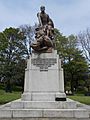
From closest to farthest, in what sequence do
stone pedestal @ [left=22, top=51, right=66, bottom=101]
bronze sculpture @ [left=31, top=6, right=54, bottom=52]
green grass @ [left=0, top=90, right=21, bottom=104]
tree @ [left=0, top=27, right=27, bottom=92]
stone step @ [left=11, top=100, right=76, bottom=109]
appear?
stone step @ [left=11, top=100, right=76, bottom=109]
stone pedestal @ [left=22, top=51, right=66, bottom=101]
bronze sculpture @ [left=31, top=6, right=54, bottom=52]
green grass @ [left=0, top=90, right=21, bottom=104]
tree @ [left=0, top=27, right=27, bottom=92]

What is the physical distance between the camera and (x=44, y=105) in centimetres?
999

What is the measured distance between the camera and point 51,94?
10.9m

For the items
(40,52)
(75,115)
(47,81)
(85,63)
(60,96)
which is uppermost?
(85,63)

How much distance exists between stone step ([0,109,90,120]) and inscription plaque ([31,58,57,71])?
9.44ft

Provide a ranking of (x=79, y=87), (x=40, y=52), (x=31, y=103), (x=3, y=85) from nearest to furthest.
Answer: (x=31, y=103) < (x=40, y=52) < (x=3, y=85) < (x=79, y=87)

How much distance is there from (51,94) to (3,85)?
38280 millimetres

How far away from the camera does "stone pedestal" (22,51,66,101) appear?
11155 mm

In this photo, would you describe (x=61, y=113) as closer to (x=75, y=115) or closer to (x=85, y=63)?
(x=75, y=115)

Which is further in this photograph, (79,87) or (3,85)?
(79,87)

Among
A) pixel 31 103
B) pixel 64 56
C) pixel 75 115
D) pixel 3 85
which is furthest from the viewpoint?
pixel 3 85

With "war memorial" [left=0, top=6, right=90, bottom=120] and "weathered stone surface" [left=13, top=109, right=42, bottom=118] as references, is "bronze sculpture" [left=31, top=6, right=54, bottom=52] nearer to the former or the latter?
"war memorial" [left=0, top=6, right=90, bottom=120]

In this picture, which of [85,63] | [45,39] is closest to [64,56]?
[85,63]

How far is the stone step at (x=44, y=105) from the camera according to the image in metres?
9.87

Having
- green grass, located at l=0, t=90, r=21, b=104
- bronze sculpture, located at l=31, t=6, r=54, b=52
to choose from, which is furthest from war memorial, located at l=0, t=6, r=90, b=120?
green grass, located at l=0, t=90, r=21, b=104
